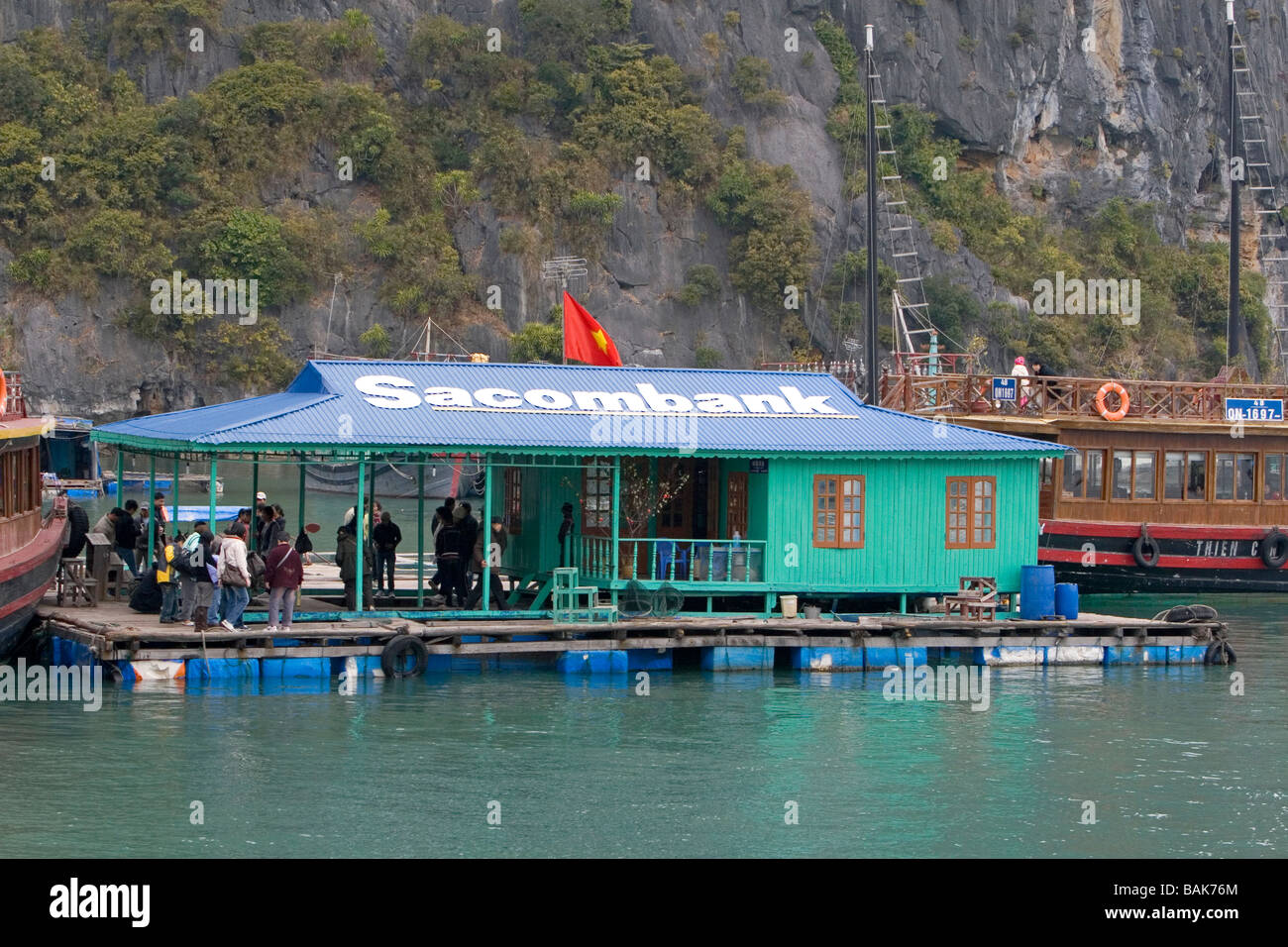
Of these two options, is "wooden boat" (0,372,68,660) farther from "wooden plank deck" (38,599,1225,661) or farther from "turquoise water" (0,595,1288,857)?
"turquoise water" (0,595,1288,857)

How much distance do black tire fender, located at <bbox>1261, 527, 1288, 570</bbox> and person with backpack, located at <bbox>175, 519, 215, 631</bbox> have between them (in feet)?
70.9

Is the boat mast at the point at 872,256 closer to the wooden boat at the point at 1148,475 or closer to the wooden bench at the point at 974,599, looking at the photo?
the wooden boat at the point at 1148,475

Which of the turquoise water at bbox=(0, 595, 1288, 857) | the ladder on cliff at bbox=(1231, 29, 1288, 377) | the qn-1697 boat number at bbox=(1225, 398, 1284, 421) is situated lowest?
the turquoise water at bbox=(0, 595, 1288, 857)

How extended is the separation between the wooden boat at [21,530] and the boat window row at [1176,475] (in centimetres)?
1822

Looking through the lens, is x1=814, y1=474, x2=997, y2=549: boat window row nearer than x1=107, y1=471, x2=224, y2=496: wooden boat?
Yes

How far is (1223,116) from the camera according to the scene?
107m

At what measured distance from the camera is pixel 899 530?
26.5 m

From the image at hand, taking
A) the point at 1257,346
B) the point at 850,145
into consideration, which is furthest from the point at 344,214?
the point at 1257,346

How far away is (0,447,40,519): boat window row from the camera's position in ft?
78.7


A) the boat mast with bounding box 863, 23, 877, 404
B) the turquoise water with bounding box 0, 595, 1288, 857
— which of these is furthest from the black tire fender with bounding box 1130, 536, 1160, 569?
the boat mast with bounding box 863, 23, 877, 404

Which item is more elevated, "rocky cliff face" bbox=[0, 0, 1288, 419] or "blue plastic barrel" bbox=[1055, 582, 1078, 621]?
"rocky cliff face" bbox=[0, 0, 1288, 419]

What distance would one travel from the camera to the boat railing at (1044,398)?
33.7 m
